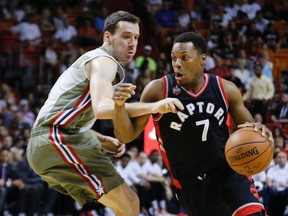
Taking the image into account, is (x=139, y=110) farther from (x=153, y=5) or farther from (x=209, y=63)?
(x=153, y=5)

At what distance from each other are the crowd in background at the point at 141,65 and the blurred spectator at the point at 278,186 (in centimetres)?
2

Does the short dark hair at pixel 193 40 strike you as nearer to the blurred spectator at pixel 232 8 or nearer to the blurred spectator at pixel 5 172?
the blurred spectator at pixel 5 172

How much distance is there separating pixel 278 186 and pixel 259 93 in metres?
3.64

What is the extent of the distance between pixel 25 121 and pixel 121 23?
808cm

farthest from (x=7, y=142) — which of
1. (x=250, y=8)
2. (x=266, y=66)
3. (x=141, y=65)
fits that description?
(x=250, y=8)

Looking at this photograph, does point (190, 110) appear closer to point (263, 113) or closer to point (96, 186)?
point (96, 186)

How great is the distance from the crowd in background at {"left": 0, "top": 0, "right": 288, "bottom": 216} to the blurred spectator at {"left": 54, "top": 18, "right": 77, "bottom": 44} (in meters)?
0.02

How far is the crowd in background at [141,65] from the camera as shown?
12117 mm

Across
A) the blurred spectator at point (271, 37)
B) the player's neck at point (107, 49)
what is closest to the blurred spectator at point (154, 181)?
the blurred spectator at point (271, 37)

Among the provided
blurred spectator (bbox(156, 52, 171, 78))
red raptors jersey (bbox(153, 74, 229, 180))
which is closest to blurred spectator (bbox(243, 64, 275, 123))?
blurred spectator (bbox(156, 52, 171, 78))

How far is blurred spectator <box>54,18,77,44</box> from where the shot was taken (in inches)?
650

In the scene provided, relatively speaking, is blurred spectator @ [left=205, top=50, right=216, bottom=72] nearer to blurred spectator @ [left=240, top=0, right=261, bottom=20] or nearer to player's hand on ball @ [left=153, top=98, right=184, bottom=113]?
blurred spectator @ [left=240, top=0, right=261, bottom=20]

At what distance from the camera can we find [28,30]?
1609 centimetres

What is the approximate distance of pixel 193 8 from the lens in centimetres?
1992
